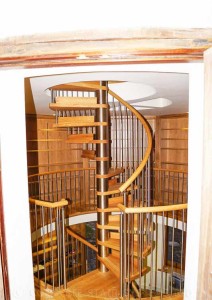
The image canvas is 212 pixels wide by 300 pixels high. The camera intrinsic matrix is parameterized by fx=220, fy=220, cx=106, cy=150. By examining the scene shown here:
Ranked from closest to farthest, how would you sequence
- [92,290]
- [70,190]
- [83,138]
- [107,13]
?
1. [107,13]
2. [92,290]
3. [83,138]
4. [70,190]

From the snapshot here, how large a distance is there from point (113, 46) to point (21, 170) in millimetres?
1059

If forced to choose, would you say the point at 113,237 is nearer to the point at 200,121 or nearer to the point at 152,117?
the point at 200,121

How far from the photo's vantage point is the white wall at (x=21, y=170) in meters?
1.48

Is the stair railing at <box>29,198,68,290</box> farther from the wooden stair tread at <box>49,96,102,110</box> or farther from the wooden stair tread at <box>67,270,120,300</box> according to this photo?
the wooden stair tread at <box>49,96,102,110</box>

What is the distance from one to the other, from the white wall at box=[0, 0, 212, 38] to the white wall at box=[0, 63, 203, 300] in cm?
26

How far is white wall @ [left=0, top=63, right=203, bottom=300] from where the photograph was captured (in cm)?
148

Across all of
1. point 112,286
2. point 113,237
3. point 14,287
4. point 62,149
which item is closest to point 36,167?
point 62,149

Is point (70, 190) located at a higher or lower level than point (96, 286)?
higher

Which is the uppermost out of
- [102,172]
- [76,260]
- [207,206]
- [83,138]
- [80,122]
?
Result: [80,122]

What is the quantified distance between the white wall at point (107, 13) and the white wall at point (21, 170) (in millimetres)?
265

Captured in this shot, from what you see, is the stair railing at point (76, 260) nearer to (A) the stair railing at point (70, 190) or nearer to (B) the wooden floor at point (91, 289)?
(A) the stair railing at point (70, 190)

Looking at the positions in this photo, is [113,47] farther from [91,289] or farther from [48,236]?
[48,236]

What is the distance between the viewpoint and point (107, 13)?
121 centimetres

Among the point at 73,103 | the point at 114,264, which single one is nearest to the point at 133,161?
the point at 73,103
